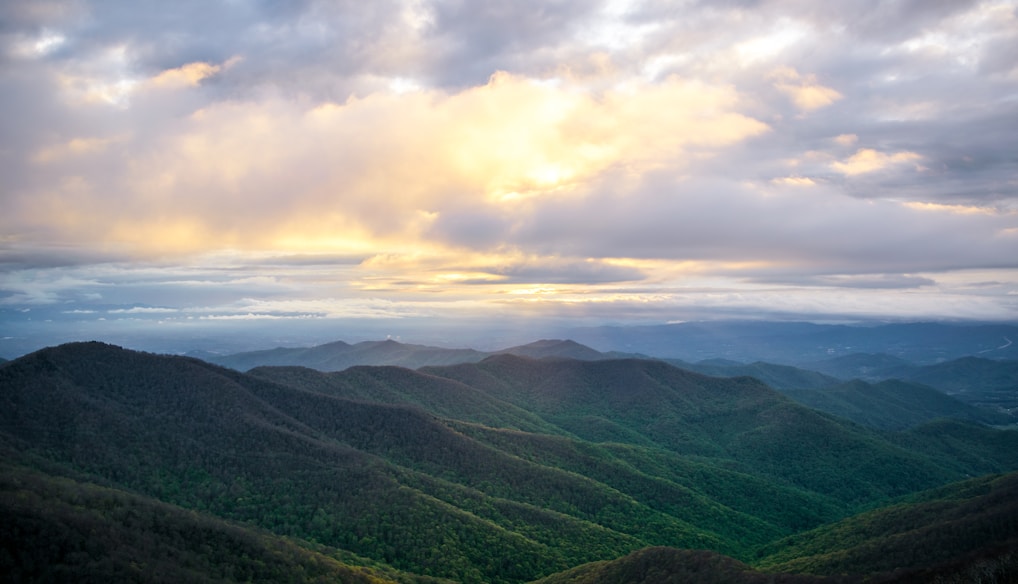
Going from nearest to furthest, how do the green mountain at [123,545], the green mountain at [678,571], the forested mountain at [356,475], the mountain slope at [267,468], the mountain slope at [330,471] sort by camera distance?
the green mountain at [123,545] < the green mountain at [678,571] < the forested mountain at [356,475] < the mountain slope at [267,468] < the mountain slope at [330,471]

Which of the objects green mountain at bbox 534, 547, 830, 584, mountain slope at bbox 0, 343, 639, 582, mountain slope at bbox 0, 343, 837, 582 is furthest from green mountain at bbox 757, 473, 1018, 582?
mountain slope at bbox 0, 343, 639, 582

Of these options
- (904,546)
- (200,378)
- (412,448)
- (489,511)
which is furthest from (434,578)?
(200,378)

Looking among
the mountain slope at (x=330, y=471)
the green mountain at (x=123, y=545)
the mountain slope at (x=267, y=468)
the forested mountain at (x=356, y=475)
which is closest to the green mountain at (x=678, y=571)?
the mountain slope at (x=330, y=471)

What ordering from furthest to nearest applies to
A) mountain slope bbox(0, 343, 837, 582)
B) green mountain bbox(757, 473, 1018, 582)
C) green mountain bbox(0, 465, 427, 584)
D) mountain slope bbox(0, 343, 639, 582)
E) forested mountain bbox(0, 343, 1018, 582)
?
mountain slope bbox(0, 343, 837, 582) < mountain slope bbox(0, 343, 639, 582) < forested mountain bbox(0, 343, 1018, 582) < green mountain bbox(757, 473, 1018, 582) < green mountain bbox(0, 465, 427, 584)

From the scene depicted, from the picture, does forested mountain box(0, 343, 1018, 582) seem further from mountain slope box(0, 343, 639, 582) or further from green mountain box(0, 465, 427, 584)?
green mountain box(0, 465, 427, 584)

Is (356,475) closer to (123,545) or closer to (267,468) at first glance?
(267,468)

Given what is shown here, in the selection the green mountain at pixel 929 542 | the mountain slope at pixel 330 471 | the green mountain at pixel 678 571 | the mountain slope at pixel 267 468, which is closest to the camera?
the green mountain at pixel 929 542

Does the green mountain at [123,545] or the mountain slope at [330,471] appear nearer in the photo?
the green mountain at [123,545]

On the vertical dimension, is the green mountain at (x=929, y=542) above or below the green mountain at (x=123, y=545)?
below

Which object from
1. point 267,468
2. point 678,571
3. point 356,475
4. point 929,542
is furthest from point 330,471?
point 929,542

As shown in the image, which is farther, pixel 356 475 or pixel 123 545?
pixel 356 475

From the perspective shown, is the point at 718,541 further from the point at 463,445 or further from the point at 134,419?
the point at 134,419

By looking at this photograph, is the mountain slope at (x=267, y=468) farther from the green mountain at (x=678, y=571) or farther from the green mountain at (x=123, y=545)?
the green mountain at (x=678, y=571)

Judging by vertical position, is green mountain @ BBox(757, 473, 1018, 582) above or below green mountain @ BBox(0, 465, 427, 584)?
below
